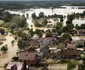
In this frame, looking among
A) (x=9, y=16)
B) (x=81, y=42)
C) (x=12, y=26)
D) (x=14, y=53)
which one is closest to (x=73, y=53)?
(x=81, y=42)

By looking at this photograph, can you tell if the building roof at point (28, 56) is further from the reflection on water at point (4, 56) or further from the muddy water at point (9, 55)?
the reflection on water at point (4, 56)

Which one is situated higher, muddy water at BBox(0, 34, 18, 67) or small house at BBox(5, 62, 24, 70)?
small house at BBox(5, 62, 24, 70)

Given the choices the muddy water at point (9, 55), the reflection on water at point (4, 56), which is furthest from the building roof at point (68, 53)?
the reflection on water at point (4, 56)

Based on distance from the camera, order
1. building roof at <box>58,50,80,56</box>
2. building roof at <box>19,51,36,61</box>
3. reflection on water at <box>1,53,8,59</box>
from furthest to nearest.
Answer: reflection on water at <box>1,53,8,59</box> < building roof at <box>58,50,80,56</box> < building roof at <box>19,51,36,61</box>

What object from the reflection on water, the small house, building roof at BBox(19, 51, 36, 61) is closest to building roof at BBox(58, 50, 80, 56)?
building roof at BBox(19, 51, 36, 61)

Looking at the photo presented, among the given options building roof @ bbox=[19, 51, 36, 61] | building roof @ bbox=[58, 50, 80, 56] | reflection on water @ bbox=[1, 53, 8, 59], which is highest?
building roof @ bbox=[19, 51, 36, 61]

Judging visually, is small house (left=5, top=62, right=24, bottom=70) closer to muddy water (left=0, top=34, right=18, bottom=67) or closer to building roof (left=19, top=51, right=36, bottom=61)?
building roof (left=19, top=51, right=36, bottom=61)

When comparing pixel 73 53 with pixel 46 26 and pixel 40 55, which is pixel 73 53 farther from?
pixel 46 26

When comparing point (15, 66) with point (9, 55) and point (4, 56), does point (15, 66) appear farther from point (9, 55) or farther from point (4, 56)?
point (9, 55)

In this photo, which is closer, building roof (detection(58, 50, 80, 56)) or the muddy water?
building roof (detection(58, 50, 80, 56))

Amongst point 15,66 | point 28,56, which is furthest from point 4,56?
point 15,66

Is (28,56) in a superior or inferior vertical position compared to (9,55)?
superior

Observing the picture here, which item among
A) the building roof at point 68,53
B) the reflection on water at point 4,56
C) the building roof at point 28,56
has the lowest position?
the reflection on water at point 4,56
